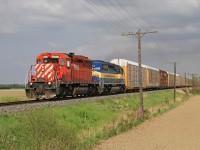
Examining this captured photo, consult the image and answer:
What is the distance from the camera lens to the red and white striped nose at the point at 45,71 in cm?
2837

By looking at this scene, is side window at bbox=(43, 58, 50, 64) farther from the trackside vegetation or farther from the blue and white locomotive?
the blue and white locomotive

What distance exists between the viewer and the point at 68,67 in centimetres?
2995

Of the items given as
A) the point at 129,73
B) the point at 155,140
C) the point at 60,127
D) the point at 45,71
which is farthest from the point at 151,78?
the point at 60,127


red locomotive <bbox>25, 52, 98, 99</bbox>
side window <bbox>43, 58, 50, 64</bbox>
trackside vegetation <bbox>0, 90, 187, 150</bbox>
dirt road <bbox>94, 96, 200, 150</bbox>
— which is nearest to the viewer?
trackside vegetation <bbox>0, 90, 187, 150</bbox>

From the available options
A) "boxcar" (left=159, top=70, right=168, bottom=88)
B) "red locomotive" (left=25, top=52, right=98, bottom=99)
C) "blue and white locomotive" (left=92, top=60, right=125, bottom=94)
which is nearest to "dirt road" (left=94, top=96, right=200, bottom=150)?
"red locomotive" (left=25, top=52, right=98, bottom=99)

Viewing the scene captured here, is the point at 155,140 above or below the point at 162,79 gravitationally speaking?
below

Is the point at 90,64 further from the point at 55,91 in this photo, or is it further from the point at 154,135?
the point at 154,135

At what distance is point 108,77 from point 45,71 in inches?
535

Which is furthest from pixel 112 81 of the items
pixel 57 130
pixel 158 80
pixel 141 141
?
pixel 158 80

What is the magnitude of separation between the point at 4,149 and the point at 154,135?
9551 millimetres

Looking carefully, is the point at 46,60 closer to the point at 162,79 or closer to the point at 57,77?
the point at 57,77

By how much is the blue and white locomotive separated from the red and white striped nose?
920 centimetres

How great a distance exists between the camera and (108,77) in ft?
135

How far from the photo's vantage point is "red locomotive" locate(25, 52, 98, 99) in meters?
27.6
